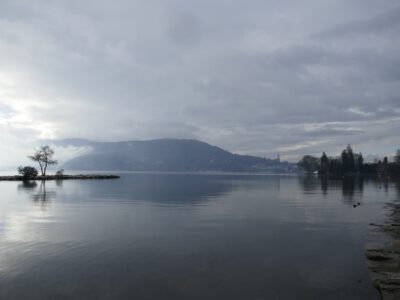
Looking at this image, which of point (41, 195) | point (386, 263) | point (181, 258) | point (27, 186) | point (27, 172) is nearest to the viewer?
point (386, 263)

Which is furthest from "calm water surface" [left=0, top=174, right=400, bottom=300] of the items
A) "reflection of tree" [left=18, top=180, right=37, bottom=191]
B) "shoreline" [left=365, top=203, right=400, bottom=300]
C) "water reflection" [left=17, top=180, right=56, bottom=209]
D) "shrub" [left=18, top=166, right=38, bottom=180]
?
"shrub" [left=18, top=166, right=38, bottom=180]

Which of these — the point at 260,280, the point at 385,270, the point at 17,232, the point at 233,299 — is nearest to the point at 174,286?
the point at 233,299

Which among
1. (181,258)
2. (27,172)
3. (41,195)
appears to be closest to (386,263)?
(181,258)

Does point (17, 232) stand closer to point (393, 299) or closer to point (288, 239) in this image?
point (288, 239)

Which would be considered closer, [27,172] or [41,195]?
[41,195]

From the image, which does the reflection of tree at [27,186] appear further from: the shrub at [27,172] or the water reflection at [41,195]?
the shrub at [27,172]

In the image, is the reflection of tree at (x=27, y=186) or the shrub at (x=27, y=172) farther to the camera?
the shrub at (x=27, y=172)

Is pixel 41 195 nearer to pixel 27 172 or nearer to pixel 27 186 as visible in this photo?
pixel 27 186

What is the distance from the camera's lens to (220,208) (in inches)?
2682

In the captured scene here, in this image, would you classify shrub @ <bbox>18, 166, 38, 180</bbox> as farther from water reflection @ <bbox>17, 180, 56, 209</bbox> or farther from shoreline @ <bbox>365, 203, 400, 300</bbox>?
shoreline @ <bbox>365, 203, 400, 300</bbox>

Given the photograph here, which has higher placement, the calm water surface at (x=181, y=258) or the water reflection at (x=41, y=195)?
the water reflection at (x=41, y=195)

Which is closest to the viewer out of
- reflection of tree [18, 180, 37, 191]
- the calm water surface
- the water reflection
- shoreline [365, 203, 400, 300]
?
the calm water surface

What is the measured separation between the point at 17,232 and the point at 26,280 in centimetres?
1919

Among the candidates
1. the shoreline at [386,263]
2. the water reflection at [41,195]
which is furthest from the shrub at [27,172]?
the shoreline at [386,263]
